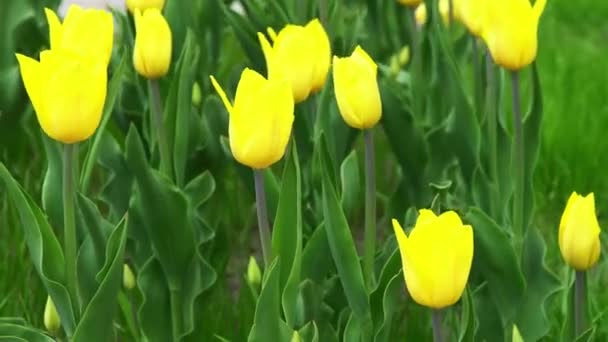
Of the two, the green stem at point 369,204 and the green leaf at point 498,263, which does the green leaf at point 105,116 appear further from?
the green leaf at point 498,263

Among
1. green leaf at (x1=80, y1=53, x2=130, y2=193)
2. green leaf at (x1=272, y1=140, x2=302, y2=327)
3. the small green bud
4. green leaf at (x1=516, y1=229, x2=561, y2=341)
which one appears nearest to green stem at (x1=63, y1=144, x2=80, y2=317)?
green leaf at (x1=80, y1=53, x2=130, y2=193)

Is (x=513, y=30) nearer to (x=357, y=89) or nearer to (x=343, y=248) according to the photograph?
(x=357, y=89)

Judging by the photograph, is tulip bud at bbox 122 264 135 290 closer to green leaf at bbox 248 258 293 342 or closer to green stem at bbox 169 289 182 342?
green stem at bbox 169 289 182 342

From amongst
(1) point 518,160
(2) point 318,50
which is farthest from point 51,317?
(1) point 518,160

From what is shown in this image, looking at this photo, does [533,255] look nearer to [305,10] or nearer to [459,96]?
[459,96]

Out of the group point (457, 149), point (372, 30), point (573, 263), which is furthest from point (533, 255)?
point (372, 30)
